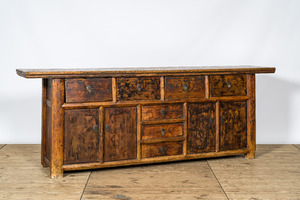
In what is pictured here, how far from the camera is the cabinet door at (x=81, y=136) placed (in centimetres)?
384

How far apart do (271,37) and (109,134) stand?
248cm

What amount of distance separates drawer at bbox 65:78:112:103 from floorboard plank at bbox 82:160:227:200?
636mm

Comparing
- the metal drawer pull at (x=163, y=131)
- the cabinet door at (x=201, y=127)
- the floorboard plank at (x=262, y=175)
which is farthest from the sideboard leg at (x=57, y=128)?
the floorboard plank at (x=262, y=175)

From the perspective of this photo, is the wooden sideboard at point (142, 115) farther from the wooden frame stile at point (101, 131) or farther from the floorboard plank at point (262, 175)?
the floorboard plank at point (262, 175)

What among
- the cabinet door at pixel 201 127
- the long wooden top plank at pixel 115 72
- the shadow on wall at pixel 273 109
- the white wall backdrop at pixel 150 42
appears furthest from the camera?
the shadow on wall at pixel 273 109

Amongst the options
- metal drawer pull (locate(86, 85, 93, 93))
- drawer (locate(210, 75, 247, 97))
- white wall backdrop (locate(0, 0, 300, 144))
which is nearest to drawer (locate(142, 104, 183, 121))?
drawer (locate(210, 75, 247, 97))

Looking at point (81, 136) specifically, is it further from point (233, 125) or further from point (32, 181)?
point (233, 125)

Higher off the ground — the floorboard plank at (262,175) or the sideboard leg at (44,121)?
the sideboard leg at (44,121)

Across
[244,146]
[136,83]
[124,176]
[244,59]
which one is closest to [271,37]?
[244,59]

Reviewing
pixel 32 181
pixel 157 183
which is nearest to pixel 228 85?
pixel 157 183

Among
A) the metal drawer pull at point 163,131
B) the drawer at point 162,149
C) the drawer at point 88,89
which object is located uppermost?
the drawer at point 88,89

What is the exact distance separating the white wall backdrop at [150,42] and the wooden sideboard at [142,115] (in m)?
1.11

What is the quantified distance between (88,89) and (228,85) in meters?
1.29

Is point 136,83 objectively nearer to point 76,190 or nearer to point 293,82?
point 76,190
